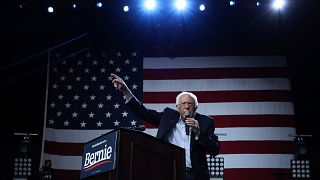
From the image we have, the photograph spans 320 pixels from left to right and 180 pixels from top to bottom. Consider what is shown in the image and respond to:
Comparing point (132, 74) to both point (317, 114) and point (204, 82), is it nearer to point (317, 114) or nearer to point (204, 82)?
point (204, 82)

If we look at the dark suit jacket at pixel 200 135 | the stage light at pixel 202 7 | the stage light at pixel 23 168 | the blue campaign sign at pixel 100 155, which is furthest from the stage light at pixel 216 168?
the blue campaign sign at pixel 100 155

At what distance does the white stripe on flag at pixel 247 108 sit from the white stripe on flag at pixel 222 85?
0.94 feet

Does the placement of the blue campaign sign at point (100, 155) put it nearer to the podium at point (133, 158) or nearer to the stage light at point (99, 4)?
the podium at point (133, 158)

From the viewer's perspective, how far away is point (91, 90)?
805 centimetres

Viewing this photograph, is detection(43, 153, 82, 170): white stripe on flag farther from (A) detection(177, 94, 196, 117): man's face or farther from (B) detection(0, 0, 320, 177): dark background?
(A) detection(177, 94, 196, 117): man's face

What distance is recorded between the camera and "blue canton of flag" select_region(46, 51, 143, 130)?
25.8 feet

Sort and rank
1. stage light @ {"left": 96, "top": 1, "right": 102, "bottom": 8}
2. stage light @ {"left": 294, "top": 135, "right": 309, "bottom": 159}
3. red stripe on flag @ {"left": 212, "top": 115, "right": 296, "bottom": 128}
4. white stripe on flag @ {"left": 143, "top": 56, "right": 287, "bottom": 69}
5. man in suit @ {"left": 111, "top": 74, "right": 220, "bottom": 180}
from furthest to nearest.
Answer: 1. white stripe on flag @ {"left": 143, "top": 56, "right": 287, "bottom": 69}
2. stage light @ {"left": 96, "top": 1, "right": 102, "bottom": 8}
3. red stripe on flag @ {"left": 212, "top": 115, "right": 296, "bottom": 128}
4. stage light @ {"left": 294, "top": 135, "right": 309, "bottom": 159}
5. man in suit @ {"left": 111, "top": 74, "right": 220, "bottom": 180}

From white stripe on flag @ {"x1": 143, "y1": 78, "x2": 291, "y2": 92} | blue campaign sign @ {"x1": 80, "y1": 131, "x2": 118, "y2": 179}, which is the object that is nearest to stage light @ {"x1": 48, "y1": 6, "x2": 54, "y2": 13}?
white stripe on flag @ {"x1": 143, "y1": 78, "x2": 291, "y2": 92}

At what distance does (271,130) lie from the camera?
25.1 ft

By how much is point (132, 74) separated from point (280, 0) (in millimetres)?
2752

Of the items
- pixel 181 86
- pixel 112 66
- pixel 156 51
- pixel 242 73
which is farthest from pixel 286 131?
pixel 112 66

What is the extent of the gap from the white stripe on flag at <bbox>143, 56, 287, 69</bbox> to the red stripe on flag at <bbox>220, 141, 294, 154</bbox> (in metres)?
1.38

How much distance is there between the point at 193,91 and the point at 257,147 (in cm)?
140

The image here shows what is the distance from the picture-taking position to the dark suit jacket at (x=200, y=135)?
328cm
